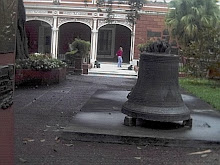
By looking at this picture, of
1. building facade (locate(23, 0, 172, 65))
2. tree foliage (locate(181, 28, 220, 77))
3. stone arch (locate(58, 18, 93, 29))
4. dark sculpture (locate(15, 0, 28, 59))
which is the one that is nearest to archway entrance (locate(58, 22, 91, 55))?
building facade (locate(23, 0, 172, 65))

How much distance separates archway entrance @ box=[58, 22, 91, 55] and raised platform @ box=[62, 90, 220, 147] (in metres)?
28.7

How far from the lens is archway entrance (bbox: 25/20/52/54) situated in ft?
122

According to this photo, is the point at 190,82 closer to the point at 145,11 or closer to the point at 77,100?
the point at 77,100

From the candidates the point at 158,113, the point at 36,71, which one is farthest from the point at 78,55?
the point at 158,113

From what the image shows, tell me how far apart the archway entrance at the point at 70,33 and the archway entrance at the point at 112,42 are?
1451 mm

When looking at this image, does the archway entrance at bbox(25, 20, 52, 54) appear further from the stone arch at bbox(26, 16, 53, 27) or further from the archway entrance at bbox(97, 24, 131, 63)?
the archway entrance at bbox(97, 24, 131, 63)

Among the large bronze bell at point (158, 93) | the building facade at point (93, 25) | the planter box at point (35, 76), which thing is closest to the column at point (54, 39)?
the building facade at point (93, 25)

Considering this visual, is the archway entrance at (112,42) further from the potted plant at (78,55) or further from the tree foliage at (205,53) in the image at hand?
the tree foliage at (205,53)

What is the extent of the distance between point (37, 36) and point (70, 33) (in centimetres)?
290

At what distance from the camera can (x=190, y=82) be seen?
19.7m

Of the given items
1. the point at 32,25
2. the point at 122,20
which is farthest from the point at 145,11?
the point at 32,25

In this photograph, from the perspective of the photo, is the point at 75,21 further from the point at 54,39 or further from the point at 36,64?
the point at 36,64

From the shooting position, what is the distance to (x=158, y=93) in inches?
295

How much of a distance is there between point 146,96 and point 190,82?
12.6 metres
